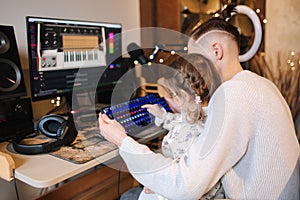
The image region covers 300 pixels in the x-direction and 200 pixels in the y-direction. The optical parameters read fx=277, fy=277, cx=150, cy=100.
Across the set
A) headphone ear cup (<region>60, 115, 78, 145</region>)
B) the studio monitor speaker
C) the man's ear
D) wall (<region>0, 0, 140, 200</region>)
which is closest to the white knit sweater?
the man's ear

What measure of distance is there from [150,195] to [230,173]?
1.06 ft

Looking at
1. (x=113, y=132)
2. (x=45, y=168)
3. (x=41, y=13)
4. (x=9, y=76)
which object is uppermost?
(x=41, y=13)

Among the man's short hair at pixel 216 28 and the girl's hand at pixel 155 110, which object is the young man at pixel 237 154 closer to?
the man's short hair at pixel 216 28

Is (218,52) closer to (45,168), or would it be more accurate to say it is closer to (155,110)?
(155,110)

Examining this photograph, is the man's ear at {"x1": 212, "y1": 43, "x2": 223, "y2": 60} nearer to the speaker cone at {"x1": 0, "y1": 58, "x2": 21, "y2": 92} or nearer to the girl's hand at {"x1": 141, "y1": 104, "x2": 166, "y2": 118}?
the girl's hand at {"x1": 141, "y1": 104, "x2": 166, "y2": 118}

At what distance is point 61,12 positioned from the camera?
155 cm

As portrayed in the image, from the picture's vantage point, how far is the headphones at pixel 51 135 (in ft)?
3.15

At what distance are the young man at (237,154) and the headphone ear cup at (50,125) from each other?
1.23 ft

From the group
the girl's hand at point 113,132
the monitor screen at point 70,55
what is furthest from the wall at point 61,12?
the girl's hand at point 113,132

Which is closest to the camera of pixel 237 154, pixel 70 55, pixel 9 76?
pixel 237 154

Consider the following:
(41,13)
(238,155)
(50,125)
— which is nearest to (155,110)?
(50,125)

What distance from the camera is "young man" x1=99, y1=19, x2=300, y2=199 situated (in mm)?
688

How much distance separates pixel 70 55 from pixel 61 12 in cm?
33

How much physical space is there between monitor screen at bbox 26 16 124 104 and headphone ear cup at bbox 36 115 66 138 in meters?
0.19
